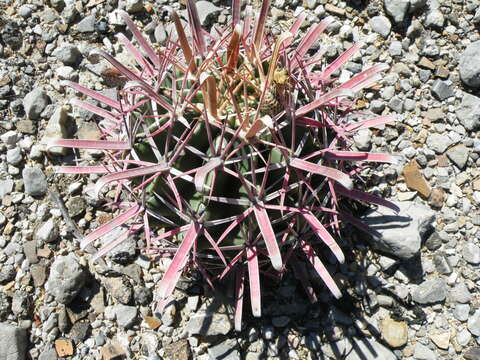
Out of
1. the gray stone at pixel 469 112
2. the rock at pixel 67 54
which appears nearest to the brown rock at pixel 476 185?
the gray stone at pixel 469 112

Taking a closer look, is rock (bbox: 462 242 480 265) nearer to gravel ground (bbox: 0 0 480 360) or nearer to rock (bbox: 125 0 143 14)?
gravel ground (bbox: 0 0 480 360)

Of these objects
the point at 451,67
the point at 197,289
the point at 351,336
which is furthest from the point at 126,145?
the point at 451,67

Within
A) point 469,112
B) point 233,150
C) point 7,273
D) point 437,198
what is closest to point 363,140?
point 437,198

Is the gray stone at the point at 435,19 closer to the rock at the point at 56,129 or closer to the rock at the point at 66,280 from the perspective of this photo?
the rock at the point at 56,129

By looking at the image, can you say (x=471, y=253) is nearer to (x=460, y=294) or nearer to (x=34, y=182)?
(x=460, y=294)

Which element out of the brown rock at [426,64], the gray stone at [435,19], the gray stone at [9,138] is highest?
the gray stone at [435,19]

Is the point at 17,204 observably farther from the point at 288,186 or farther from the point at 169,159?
the point at 288,186
